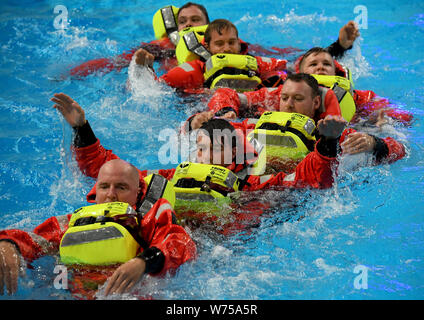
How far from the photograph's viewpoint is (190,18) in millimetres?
7121

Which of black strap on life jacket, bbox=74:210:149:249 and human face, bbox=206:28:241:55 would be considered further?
human face, bbox=206:28:241:55

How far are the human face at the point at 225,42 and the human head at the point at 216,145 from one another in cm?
218

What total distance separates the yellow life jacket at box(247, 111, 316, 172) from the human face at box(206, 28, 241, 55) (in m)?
1.84

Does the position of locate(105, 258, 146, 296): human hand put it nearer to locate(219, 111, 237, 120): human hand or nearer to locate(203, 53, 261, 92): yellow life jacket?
locate(219, 111, 237, 120): human hand

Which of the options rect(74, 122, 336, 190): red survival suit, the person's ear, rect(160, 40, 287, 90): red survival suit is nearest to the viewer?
rect(74, 122, 336, 190): red survival suit

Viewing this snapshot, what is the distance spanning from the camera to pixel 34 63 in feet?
23.4

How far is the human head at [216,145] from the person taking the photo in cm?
421

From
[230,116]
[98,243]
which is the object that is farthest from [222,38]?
[98,243]

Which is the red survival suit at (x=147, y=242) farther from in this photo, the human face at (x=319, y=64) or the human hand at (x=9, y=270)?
the human face at (x=319, y=64)

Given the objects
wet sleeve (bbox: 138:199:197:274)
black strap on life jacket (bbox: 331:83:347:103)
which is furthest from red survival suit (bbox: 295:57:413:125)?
wet sleeve (bbox: 138:199:197:274)

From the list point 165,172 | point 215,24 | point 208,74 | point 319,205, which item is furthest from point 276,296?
point 215,24

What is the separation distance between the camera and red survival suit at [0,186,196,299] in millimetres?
3112

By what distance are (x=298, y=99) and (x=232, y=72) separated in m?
1.17

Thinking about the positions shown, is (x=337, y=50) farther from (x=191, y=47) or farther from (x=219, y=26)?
(x=191, y=47)
